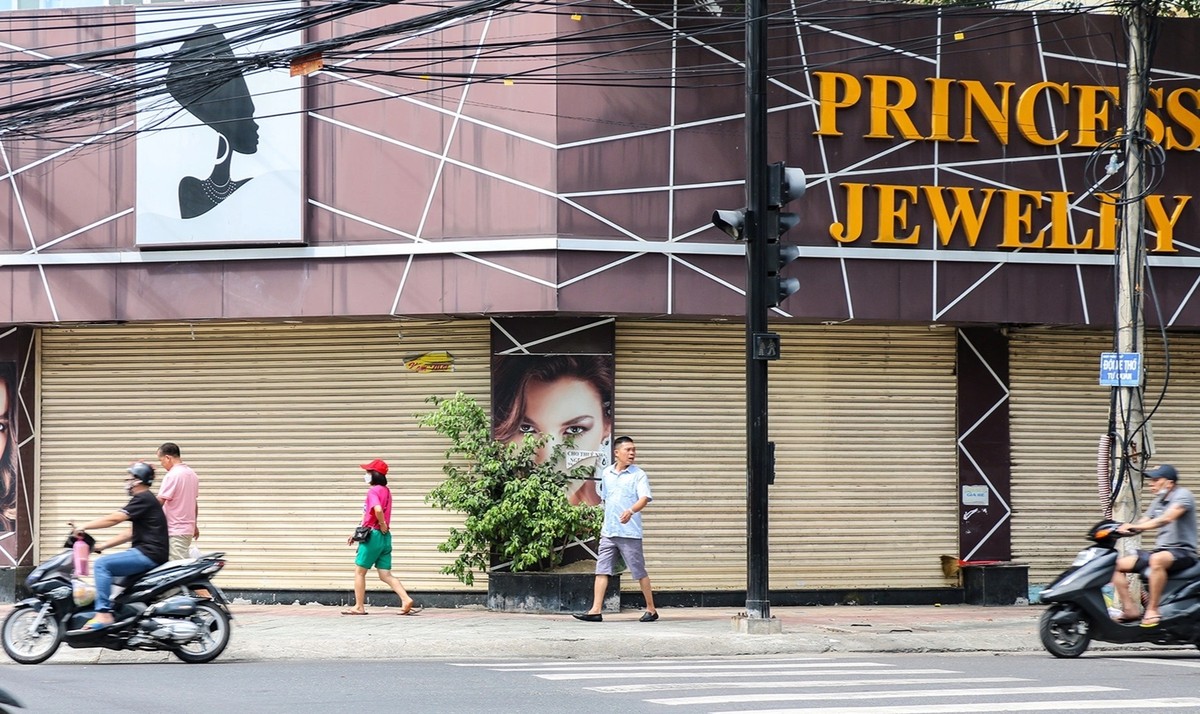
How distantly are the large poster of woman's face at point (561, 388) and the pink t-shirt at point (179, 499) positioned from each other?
3326 millimetres

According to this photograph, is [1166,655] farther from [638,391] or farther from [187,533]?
[187,533]

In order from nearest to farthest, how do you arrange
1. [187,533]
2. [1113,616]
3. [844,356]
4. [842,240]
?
[1113,616] < [187,533] < [842,240] < [844,356]

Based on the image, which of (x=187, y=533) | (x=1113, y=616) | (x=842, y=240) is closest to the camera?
(x=1113, y=616)

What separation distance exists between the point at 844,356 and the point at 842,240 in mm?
1696

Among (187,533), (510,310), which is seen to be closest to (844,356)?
(510,310)

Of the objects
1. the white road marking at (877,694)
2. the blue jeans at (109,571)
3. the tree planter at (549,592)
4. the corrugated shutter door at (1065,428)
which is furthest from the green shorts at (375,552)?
the corrugated shutter door at (1065,428)

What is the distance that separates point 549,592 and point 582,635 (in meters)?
2.02

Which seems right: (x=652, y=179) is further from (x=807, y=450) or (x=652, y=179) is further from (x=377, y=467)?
(x=377, y=467)

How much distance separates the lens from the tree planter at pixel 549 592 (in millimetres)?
15945

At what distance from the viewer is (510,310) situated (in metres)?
15.8

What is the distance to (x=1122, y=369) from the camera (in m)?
15.2

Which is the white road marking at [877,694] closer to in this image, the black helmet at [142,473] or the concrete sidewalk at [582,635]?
the concrete sidewalk at [582,635]

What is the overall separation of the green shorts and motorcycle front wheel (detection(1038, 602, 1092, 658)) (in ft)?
22.3

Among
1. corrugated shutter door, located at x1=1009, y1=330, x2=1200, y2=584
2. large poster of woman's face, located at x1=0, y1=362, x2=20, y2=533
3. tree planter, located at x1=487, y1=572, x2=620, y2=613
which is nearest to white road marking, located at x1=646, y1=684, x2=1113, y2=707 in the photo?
tree planter, located at x1=487, y1=572, x2=620, y2=613
